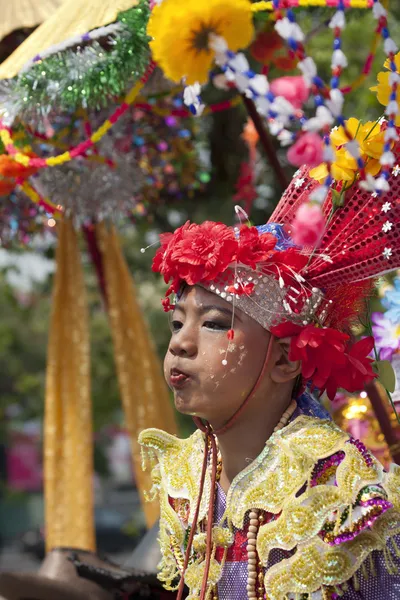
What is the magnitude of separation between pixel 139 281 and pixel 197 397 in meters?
4.76

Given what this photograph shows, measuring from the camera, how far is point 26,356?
8883mm

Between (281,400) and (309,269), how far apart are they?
1.09 ft

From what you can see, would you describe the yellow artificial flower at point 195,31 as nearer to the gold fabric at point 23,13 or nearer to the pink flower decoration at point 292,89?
the pink flower decoration at point 292,89

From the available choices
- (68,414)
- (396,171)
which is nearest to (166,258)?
(396,171)

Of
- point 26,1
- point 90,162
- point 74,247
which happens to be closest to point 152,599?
point 90,162

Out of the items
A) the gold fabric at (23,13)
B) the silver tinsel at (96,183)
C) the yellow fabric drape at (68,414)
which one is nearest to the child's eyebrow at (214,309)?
the silver tinsel at (96,183)

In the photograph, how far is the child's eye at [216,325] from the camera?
2123mm

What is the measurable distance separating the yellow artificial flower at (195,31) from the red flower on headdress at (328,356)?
724 millimetres

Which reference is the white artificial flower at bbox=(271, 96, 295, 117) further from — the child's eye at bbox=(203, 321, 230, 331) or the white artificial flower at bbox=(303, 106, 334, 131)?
the child's eye at bbox=(203, 321, 230, 331)

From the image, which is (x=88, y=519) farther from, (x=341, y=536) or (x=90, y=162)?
(x=341, y=536)

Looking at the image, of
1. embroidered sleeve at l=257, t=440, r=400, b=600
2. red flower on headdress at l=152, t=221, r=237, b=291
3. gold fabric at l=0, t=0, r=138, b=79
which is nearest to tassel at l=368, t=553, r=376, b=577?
embroidered sleeve at l=257, t=440, r=400, b=600

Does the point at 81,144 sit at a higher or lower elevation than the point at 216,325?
higher

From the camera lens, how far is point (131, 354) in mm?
4930

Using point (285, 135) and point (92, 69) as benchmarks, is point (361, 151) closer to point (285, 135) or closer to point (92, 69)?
point (285, 135)
